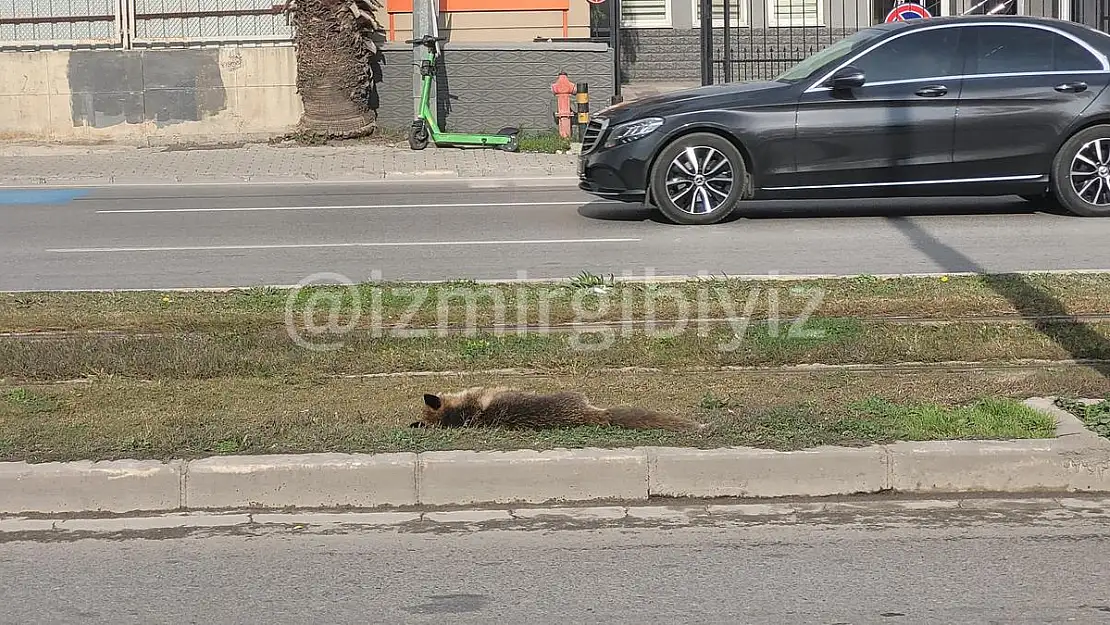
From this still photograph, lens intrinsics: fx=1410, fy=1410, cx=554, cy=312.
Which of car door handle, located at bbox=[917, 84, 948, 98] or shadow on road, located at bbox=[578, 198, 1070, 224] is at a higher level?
car door handle, located at bbox=[917, 84, 948, 98]

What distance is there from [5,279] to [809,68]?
6.92m

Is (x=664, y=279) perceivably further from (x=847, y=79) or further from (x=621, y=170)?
(x=847, y=79)

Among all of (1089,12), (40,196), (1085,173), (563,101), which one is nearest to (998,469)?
(1085,173)

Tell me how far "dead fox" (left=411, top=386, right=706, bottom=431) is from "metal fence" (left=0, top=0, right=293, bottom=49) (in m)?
15.9

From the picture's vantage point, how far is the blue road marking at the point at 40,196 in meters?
15.7

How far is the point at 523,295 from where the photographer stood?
891cm

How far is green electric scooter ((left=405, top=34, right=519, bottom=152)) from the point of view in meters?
19.4

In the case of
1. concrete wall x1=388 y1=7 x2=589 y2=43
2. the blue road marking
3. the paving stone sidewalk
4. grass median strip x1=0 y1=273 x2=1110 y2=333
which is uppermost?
concrete wall x1=388 y1=7 x2=589 y2=43

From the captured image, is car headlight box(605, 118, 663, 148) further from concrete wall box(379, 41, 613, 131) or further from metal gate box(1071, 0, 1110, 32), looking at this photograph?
metal gate box(1071, 0, 1110, 32)

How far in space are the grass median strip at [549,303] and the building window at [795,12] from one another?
16302mm

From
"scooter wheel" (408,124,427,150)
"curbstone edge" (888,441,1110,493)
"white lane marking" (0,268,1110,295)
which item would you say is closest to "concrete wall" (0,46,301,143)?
"scooter wheel" (408,124,427,150)

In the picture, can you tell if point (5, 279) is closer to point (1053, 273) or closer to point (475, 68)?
point (1053, 273)

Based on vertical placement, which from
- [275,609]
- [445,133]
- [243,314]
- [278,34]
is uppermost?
[278,34]

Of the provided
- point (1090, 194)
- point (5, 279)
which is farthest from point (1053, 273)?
point (5, 279)
